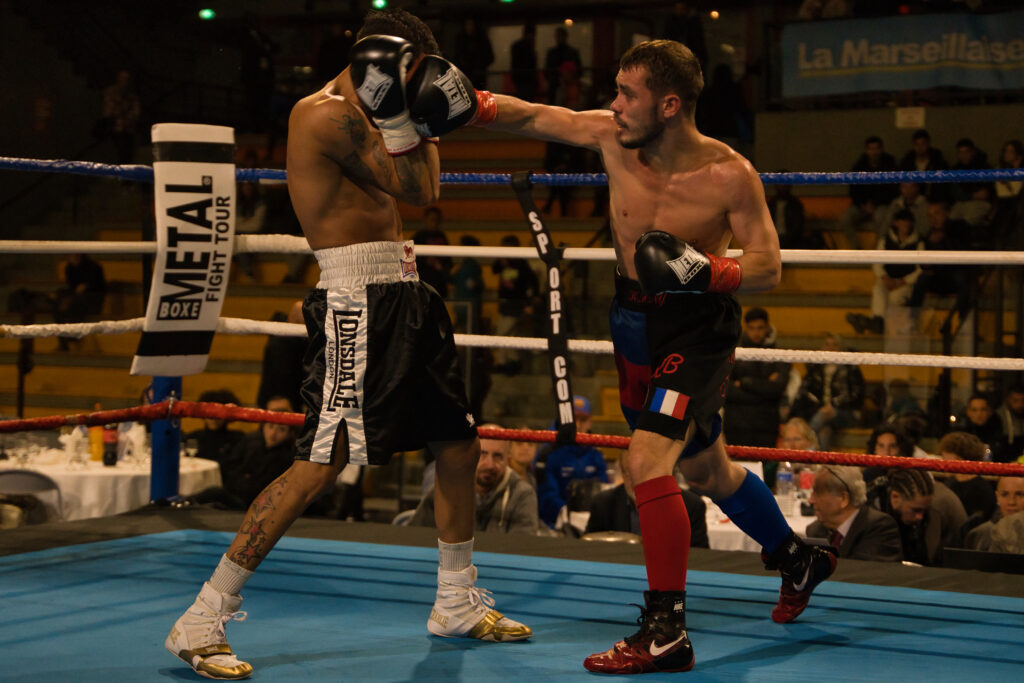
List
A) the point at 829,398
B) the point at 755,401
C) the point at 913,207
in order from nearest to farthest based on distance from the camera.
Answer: the point at 755,401 < the point at 829,398 < the point at 913,207

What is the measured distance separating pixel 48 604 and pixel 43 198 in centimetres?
935

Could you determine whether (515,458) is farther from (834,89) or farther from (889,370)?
(834,89)

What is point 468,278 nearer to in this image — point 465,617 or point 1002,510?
point 1002,510

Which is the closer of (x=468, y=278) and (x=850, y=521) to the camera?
(x=850, y=521)

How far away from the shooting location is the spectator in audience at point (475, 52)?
1021 centimetres

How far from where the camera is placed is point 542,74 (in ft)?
31.7

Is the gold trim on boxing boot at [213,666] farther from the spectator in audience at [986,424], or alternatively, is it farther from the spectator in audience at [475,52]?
the spectator in audience at [475,52]

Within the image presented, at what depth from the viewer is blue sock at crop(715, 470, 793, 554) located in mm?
2473

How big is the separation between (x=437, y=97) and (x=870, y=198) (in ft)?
20.5

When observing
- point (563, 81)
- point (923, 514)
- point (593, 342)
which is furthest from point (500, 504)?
point (563, 81)

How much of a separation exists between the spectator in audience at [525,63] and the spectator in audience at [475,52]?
0.77 feet

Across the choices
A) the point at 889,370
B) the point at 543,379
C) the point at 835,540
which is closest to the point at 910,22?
the point at 889,370

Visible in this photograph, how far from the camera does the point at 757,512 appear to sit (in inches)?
97.7

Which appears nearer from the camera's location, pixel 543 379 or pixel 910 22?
pixel 543 379
